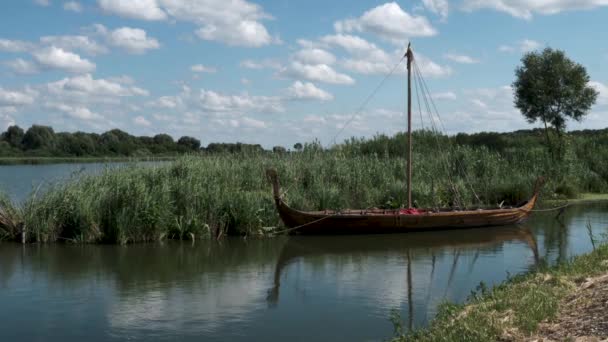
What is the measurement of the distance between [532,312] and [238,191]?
12222mm

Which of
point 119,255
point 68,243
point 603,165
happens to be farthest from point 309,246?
point 603,165

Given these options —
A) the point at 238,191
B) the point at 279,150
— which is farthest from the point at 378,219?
the point at 279,150

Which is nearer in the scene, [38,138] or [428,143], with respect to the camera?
[428,143]

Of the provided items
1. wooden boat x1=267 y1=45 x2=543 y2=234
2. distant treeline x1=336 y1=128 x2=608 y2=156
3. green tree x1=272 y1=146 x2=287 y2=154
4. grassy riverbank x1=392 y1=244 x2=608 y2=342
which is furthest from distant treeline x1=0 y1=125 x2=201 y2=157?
grassy riverbank x1=392 y1=244 x2=608 y2=342

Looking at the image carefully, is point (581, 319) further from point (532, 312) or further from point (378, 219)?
point (378, 219)

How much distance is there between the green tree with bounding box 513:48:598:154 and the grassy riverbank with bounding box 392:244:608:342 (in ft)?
86.6

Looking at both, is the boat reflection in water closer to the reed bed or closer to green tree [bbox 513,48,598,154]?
the reed bed

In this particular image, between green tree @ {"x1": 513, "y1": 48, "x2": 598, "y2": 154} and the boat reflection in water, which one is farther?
green tree @ {"x1": 513, "y1": 48, "x2": 598, "y2": 154}

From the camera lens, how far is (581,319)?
21.9 ft

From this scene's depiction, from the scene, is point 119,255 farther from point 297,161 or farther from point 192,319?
point 297,161

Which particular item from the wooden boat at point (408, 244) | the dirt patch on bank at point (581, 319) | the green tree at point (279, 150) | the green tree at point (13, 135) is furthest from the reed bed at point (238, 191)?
the green tree at point (13, 135)

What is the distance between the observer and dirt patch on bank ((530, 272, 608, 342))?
20.3 feet

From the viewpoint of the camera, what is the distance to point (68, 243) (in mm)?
16234

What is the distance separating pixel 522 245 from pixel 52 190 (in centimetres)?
1208
